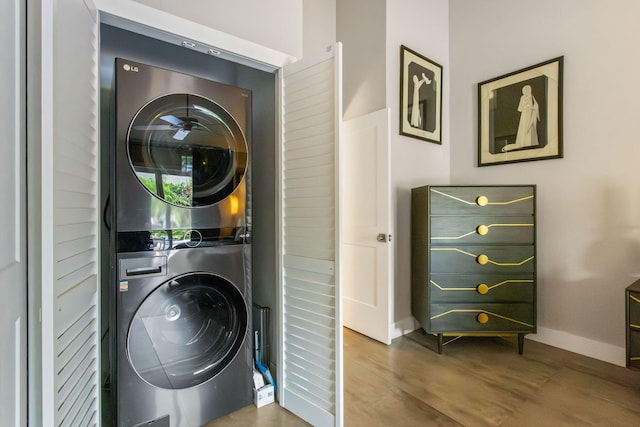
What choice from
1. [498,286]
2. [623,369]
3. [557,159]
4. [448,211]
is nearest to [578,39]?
[557,159]

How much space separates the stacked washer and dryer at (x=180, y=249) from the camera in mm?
1226

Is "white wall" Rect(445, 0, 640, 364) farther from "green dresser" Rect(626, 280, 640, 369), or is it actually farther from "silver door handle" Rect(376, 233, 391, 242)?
"silver door handle" Rect(376, 233, 391, 242)

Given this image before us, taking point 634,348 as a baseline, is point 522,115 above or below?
above

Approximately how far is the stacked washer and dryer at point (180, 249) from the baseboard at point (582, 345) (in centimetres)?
226

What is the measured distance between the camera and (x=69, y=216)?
0.85 metres

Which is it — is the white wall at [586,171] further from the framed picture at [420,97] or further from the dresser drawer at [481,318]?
the framed picture at [420,97]

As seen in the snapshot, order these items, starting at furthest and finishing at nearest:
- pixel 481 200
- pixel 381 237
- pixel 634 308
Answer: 1. pixel 381 237
2. pixel 481 200
3. pixel 634 308

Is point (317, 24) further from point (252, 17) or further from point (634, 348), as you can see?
point (634, 348)

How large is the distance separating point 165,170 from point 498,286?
2.24 meters

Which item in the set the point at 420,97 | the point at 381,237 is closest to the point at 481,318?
the point at 381,237

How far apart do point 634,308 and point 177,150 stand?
7.86 ft

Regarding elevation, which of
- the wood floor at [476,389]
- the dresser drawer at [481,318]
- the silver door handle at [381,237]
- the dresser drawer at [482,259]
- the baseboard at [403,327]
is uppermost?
the silver door handle at [381,237]

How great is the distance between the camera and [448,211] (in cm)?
222

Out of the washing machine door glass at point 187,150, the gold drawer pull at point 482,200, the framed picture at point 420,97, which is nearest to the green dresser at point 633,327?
the gold drawer pull at point 482,200
